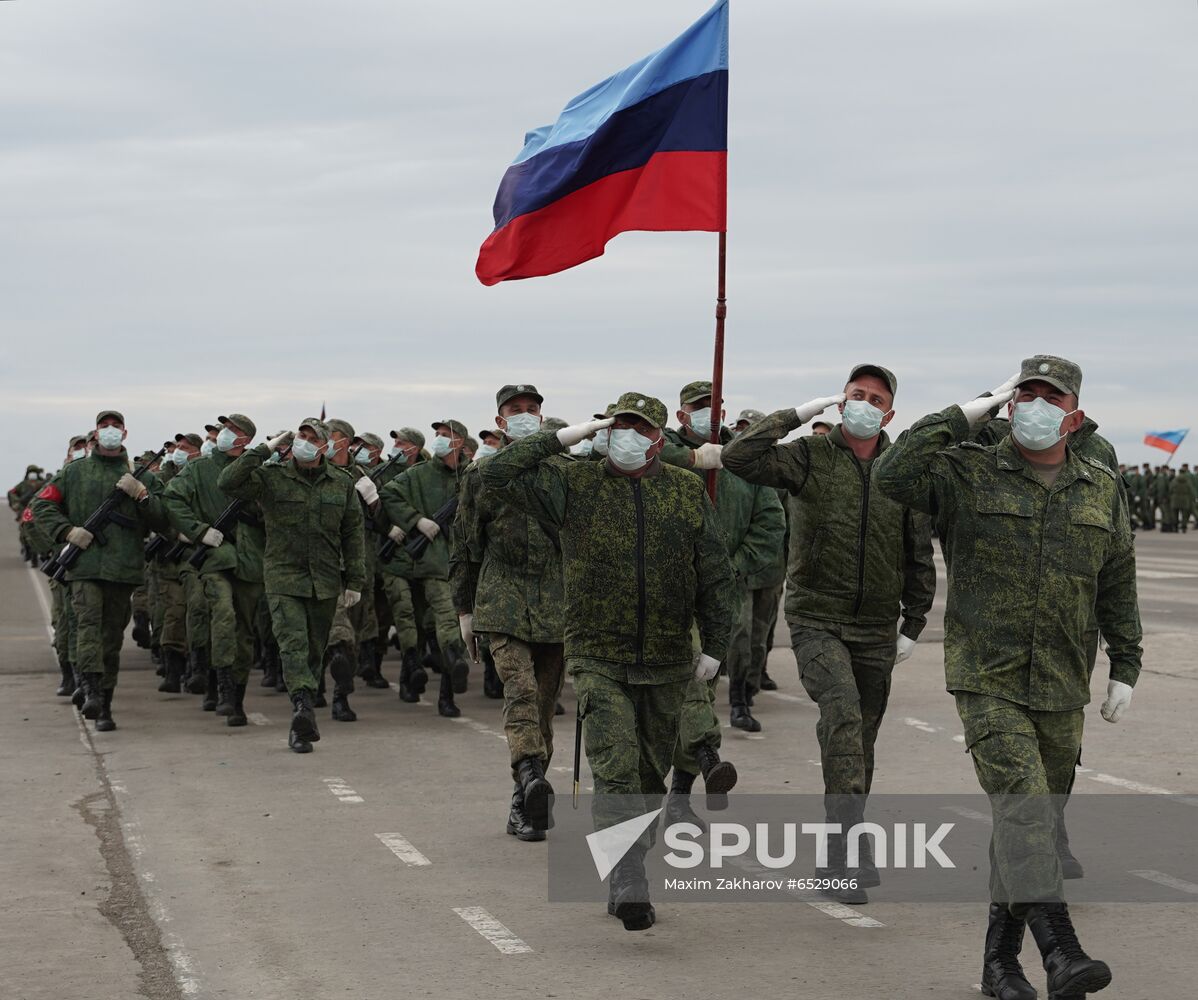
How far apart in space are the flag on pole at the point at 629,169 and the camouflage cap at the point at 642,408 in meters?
1.76

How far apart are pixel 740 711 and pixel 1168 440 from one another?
46270 millimetres

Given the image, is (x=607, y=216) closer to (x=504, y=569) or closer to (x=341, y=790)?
(x=504, y=569)

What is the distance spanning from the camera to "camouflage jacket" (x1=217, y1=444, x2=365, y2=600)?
11484 millimetres

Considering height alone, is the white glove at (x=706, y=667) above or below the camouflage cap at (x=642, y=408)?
below

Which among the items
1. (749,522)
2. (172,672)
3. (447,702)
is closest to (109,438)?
(172,672)

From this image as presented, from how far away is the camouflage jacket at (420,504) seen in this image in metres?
13.5

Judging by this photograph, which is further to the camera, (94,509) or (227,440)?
(227,440)

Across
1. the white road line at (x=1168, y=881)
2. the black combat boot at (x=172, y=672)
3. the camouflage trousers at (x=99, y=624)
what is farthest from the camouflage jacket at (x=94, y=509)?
the white road line at (x=1168, y=881)

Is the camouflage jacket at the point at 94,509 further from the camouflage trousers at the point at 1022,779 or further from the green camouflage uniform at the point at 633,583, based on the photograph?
the camouflage trousers at the point at 1022,779

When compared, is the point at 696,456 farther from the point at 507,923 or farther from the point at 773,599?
the point at 773,599

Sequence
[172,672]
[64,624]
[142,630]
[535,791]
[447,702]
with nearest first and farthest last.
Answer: [535,791] → [447,702] → [64,624] → [172,672] → [142,630]

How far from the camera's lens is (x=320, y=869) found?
7.68 metres

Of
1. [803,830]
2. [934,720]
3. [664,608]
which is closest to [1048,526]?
[664,608]

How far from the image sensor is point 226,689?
1270cm
